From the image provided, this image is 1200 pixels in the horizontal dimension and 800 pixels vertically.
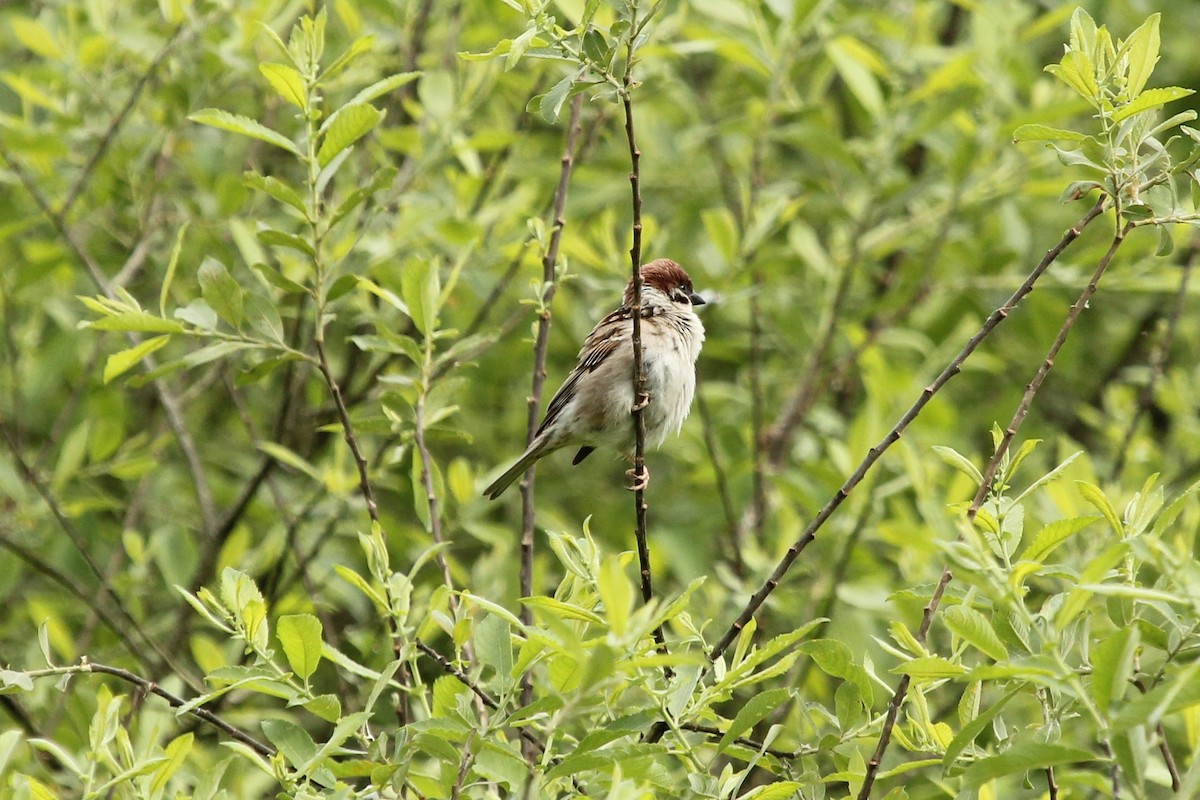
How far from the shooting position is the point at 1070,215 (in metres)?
7.31

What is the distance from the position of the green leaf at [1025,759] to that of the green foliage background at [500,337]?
608 mm

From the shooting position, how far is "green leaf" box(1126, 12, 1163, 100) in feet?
8.40

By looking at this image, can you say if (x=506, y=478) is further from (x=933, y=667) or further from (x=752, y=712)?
(x=933, y=667)

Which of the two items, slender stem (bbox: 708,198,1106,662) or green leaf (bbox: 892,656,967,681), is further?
slender stem (bbox: 708,198,1106,662)

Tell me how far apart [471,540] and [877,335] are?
199cm

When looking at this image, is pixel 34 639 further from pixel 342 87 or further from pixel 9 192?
pixel 342 87

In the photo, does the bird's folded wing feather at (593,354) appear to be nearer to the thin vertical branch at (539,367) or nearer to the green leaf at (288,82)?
the thin vertical branch at (539,367)

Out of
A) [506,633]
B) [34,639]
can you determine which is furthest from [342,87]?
[506,633]

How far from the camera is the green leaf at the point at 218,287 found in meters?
3.01

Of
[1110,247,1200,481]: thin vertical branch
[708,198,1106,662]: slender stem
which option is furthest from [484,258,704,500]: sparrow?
[708,198,1106,662]: slender stem

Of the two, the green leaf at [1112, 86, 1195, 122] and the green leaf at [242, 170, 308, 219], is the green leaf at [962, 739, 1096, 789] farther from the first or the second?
Result: the green leaf at [242, 170, 308, 219]

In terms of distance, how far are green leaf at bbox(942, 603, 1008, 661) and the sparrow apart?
2.44m

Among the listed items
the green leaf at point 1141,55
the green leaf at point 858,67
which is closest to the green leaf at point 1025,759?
the green leaf at point 1141,55

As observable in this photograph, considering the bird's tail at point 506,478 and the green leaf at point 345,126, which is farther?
the bird's tail at point 506,478
